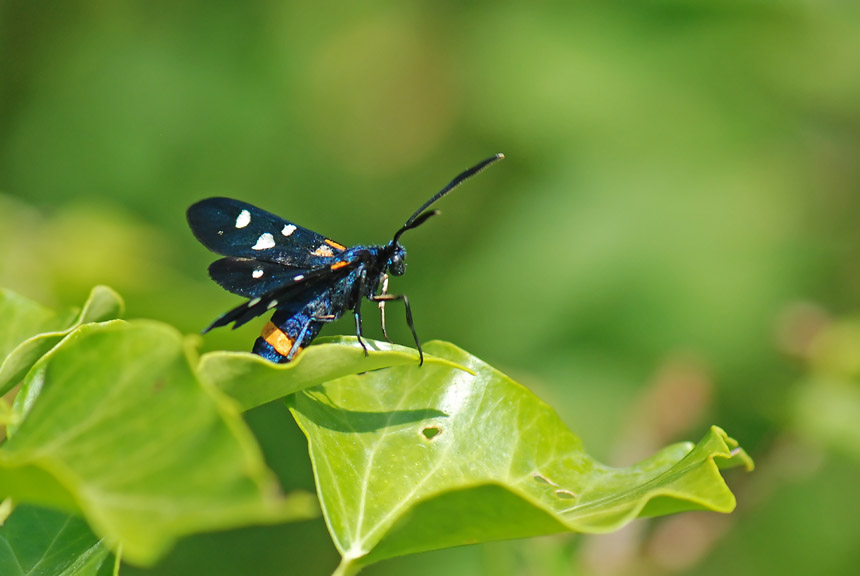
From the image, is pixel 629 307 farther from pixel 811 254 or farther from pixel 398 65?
pixel 398 65

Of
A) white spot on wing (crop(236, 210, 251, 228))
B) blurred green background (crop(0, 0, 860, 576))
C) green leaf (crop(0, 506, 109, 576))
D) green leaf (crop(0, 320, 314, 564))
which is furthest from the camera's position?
blurred green background (crop(0, 0, 860, 576))

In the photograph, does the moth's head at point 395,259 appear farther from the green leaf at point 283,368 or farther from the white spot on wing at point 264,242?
the green leaf at point 283,368


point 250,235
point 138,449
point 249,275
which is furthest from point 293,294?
point 138,449

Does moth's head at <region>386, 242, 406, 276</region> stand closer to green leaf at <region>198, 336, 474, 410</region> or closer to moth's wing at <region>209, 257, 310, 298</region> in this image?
moth's wing at <region>209, 257, 310, 298</region>

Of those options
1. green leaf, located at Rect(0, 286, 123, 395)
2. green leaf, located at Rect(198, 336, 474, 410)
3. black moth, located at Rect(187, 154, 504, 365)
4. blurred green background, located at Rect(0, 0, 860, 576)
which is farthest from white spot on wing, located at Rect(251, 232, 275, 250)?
blurred green background, located at Rect(0, 0, 860, 576)

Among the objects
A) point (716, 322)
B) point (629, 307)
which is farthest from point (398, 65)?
point (716, 322)
